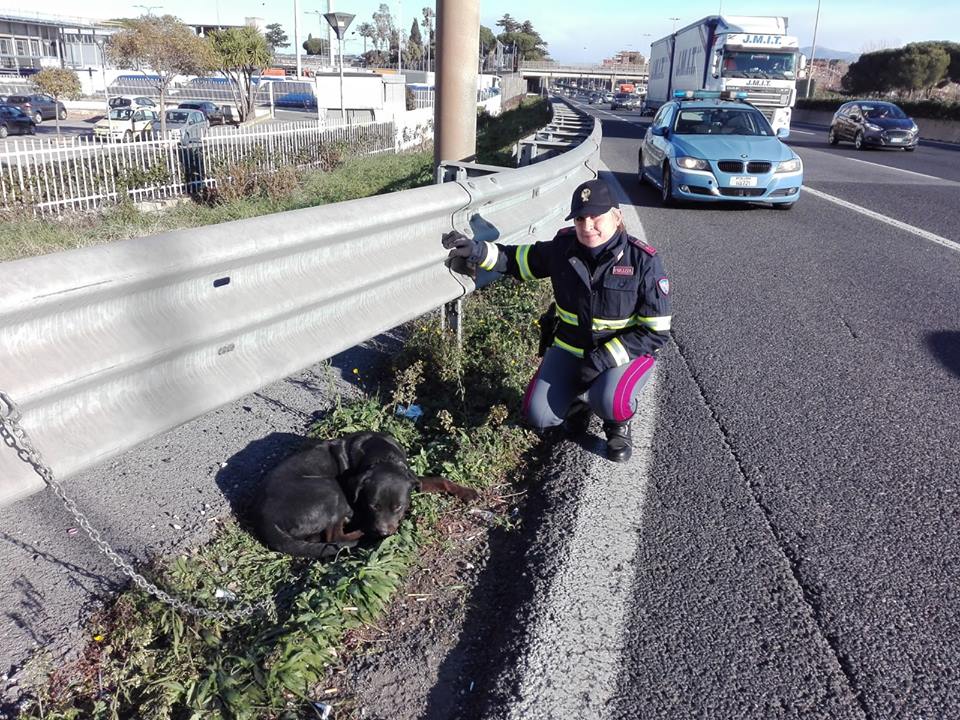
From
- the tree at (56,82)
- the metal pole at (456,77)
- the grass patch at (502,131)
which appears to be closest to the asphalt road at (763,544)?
the metal pole at (456,77)

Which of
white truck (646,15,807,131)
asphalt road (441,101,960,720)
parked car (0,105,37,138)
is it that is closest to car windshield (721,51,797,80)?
white truck (646,15,807,131)

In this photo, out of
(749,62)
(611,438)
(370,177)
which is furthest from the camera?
(749,62)

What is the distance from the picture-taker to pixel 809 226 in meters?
9.70

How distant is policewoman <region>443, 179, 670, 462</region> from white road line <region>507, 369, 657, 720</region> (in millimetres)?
330

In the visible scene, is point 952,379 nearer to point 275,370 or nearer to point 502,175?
point 502,175

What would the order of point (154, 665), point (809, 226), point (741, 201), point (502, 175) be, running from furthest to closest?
point (741, 201) < point (809, 226) < point (502, 175) < point (154, 665)

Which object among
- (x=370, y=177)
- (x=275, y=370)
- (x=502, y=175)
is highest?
(x=502, y=175)

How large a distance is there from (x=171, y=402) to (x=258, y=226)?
0.63m

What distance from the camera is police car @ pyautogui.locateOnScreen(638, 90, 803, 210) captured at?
428 inches

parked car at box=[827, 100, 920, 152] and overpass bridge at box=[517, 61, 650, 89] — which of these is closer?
parked car at box=[827, 100, 920, 152]

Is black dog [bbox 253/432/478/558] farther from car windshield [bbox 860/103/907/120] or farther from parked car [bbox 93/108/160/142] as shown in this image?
parked car [bbox 93/108/160/142]

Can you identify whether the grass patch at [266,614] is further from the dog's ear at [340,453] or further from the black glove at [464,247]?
the black glove at [464,247]

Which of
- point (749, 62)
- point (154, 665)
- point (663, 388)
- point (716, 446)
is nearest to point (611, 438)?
point (716, 446)

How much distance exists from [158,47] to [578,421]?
126 feet
